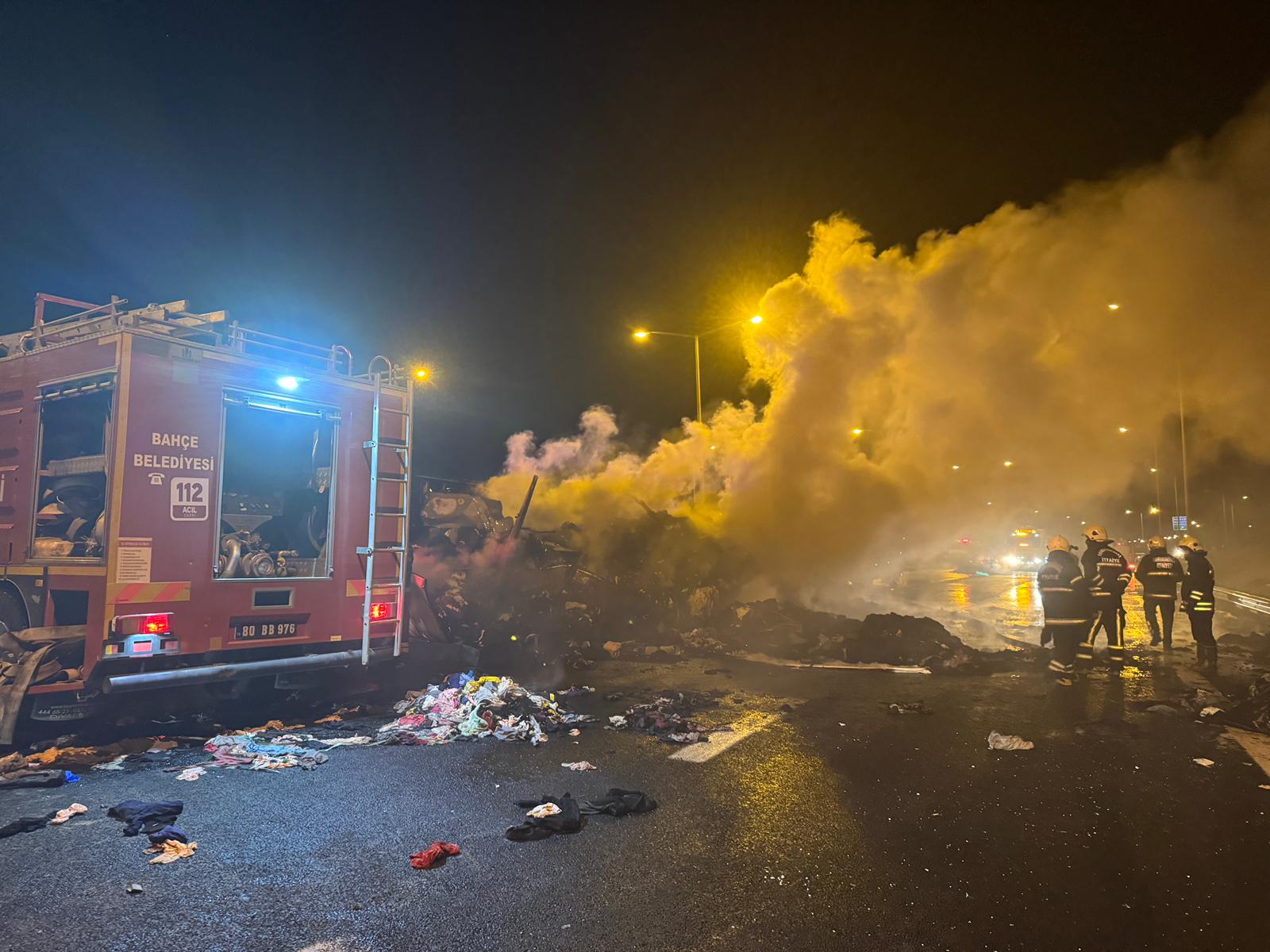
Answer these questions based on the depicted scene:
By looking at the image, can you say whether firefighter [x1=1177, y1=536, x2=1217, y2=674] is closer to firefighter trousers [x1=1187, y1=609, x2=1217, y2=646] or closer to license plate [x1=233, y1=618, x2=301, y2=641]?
firefighter trousers [x1=1187, y1=609, x2=1217, y2=646]

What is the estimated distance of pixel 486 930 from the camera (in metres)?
3.03

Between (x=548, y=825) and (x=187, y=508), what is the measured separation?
400cm

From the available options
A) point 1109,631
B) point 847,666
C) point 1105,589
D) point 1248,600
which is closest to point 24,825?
point 847,666

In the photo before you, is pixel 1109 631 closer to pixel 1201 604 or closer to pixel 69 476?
pixel 1201 604

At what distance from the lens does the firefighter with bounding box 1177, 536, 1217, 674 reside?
962 centimetres

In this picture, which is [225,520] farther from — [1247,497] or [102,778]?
[1247,497]

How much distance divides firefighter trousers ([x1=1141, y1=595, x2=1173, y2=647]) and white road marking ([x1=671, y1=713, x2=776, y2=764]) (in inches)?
309

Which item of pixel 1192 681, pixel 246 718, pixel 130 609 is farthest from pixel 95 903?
pixel 1192 681

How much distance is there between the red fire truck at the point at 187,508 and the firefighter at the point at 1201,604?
409 inches

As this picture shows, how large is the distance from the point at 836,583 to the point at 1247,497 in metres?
50.3

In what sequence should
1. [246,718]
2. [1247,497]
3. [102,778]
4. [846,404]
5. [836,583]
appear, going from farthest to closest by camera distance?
[1247,497] → [836,583] → [846,404] → [246,718] → [102,778]

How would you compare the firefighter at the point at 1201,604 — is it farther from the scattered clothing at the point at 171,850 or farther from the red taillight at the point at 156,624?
the red taillight at the point at 156,624

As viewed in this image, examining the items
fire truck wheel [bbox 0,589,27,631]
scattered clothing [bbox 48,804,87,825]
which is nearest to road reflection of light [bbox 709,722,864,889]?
scattered clothing [bbox 48,804,87,825]

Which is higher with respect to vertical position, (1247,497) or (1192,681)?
(1247,497)
